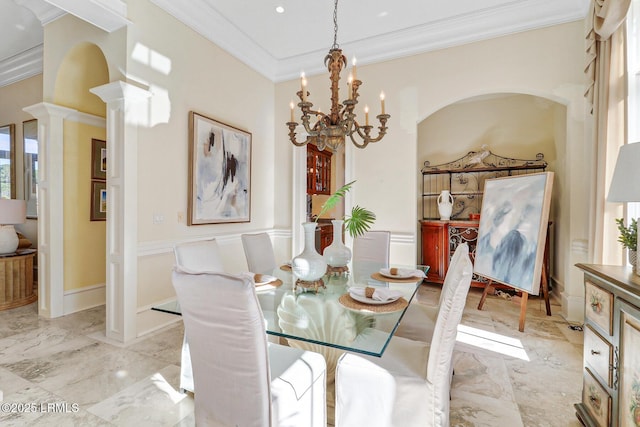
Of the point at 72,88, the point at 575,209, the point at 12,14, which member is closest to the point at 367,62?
the point at 575,209

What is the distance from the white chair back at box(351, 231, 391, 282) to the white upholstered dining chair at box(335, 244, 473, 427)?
1.34 metres

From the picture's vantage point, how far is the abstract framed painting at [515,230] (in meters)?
2.89

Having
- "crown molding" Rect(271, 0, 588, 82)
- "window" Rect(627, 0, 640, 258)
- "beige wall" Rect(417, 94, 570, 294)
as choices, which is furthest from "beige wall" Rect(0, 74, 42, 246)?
"window" Rect(627, 0, 640, 258)

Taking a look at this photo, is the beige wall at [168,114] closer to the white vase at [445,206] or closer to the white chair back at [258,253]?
the white chair back at [258,253]

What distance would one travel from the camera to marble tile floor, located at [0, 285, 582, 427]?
173 centimetres

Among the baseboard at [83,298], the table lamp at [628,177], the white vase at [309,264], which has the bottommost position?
the baseboard at [83,298]

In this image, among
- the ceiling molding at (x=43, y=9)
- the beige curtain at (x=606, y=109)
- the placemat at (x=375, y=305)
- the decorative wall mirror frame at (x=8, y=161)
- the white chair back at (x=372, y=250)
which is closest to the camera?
the placemat at (x=375, y=305)

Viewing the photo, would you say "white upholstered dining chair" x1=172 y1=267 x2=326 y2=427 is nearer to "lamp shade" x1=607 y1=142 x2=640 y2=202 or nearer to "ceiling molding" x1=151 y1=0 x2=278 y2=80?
"lamp shade" x1=607 y1=142 x2=640 y2=202

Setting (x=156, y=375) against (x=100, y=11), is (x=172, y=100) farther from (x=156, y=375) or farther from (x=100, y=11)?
(x=156, y=375)

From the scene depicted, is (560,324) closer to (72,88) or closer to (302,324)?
(302,324)

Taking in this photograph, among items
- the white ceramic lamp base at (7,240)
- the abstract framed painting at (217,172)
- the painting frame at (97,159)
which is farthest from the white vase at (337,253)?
the white ceramic lamp base at (7,240)

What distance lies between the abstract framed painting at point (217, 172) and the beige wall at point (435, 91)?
77 centimetres

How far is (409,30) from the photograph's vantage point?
3553 mm

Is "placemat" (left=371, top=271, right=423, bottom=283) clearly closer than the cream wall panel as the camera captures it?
Yes
